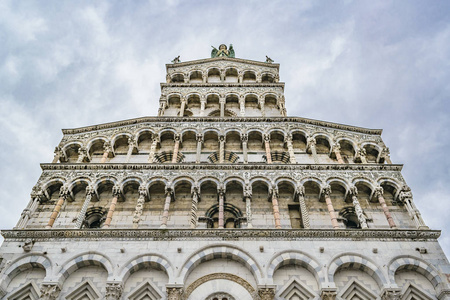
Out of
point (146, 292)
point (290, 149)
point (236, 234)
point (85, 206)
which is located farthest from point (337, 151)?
point (85, 206)

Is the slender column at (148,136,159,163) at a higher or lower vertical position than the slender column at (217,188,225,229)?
higher

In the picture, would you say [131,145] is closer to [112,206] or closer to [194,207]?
[112,206]

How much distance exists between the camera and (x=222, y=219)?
13820 mm

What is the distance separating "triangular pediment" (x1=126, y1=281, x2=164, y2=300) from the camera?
12035 mm

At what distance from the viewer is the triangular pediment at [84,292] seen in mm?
12141

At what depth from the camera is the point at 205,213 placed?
14734 millimetres

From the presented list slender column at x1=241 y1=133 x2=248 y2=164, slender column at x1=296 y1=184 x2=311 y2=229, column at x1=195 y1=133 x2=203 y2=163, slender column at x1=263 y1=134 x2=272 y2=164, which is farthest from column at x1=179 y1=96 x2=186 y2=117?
slender column at x1=296 y1=184 x2=311 y2=229

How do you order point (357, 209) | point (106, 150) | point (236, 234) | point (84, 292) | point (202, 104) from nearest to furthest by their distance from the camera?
point (84, 292)
point (236, 234)
point (357, 209)
point (106, 150)
point (202, 104)

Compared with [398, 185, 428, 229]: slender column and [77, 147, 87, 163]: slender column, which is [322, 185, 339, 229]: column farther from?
[77, 147, 87, 163]: slender column

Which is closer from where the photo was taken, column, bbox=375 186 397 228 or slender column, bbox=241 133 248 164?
column, bbox=375 186 397 228

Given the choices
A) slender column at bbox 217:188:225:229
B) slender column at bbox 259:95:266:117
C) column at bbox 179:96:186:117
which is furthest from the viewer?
slender column at bbox 259:95:266:117

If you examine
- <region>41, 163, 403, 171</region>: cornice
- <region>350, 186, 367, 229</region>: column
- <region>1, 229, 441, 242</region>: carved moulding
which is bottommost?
<region>1, 229, 441, 242</region>: carved moulding

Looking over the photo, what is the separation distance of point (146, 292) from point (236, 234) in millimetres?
3437

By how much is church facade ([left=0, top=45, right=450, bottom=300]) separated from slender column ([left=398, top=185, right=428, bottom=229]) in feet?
0.17
